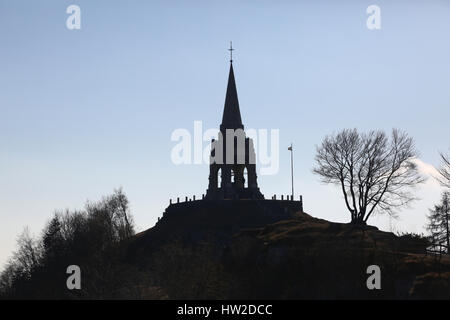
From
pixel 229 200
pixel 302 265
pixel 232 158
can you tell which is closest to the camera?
pixel 302 265

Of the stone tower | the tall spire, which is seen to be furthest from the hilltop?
the tall spire

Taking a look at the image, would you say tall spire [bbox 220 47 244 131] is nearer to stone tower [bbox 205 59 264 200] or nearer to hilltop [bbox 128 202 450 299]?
stone tower [bbox 205 59 264 200]

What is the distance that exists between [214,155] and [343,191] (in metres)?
28.4

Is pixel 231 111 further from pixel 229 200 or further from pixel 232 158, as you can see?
pixel 229 200

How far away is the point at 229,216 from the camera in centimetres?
7612

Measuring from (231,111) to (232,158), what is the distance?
21.8ft

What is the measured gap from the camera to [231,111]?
3521 inches

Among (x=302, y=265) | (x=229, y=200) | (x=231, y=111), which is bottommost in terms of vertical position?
(x=302, y=265)

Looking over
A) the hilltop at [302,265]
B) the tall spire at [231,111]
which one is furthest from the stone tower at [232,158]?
the hilltop at [302,265]

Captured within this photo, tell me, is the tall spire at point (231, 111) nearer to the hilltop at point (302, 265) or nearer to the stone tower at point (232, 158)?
the stone tower at point (232, 158)

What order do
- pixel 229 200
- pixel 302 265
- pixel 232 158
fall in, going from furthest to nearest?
pixel 232 158
pixel 229 200
pixel 302 265

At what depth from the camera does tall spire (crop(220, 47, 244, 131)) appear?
8894cm

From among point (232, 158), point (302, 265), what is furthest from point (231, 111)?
point (302, 265)

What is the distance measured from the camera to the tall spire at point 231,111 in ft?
292
